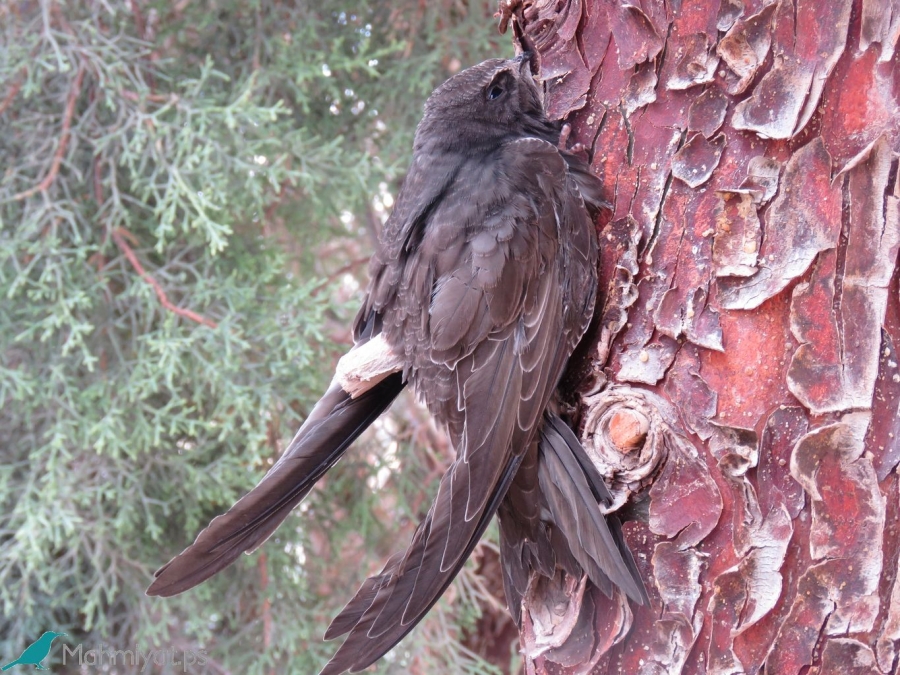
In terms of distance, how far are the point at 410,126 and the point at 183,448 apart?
1039 millimetres

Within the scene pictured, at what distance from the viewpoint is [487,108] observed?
1.22 metres

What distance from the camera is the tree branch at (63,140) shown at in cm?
175

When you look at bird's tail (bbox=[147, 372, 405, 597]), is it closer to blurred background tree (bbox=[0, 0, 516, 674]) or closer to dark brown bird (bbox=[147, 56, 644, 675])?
dark brown bird (bbox=[147, 56, 644, 675])

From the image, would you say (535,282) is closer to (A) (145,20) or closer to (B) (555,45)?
(B) (555,45)

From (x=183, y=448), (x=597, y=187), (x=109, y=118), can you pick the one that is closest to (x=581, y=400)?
(x=597, y=187)

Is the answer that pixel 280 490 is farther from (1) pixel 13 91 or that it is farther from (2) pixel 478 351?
(1) pixel 13 91

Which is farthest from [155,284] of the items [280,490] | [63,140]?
[280,490]

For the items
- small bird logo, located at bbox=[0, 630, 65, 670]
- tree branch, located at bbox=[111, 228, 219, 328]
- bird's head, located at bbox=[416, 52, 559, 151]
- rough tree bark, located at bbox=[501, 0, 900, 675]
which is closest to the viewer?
rough tree bark, located at bbox=[501, 0, 900, 675]

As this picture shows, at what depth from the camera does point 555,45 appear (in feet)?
3.49

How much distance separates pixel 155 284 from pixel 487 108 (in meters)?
0.94

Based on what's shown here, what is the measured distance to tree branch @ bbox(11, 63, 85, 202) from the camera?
1755 millimetres
